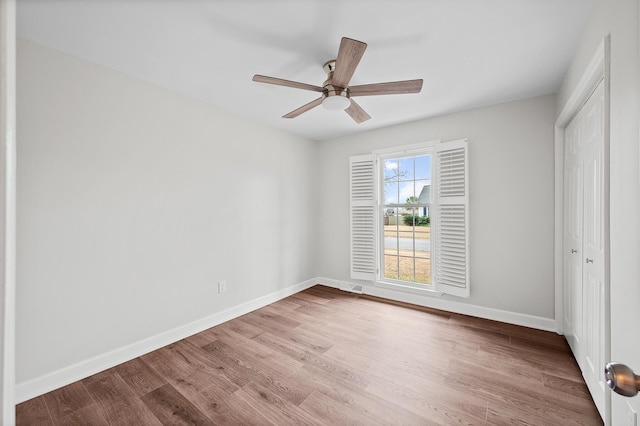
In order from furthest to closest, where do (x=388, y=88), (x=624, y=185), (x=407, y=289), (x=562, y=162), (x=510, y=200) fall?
(x=407, y=289)
(x=510, y=200)
(x=562, y=162)
(x=388, y=88)
(x=624, y=185)

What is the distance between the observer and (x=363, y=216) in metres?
4.12

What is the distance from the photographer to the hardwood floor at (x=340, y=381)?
5.70 ft

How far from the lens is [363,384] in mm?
2041

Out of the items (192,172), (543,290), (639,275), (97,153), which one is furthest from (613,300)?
(97,153)

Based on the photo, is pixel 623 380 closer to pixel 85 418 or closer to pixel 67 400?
pixel 85 418

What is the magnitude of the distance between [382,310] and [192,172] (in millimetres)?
2755

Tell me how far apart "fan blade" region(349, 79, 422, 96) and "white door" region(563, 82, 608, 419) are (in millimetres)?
1089

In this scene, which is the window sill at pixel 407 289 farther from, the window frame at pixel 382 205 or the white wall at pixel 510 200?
the white wall at pixel 510 200

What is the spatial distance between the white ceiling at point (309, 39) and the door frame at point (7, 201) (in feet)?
4.84

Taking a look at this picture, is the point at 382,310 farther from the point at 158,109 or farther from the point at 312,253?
the point at 158,109

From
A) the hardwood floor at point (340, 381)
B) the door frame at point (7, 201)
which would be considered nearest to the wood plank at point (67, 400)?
the hardwood floor at point (340, 381)

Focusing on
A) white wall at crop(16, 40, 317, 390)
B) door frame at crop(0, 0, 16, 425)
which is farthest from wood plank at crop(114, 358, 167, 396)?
door frame at crop(0, 0, 16, 425)

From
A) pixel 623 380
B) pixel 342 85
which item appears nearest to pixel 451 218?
pixel 342 85

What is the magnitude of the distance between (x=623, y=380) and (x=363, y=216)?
3499 millimetres
